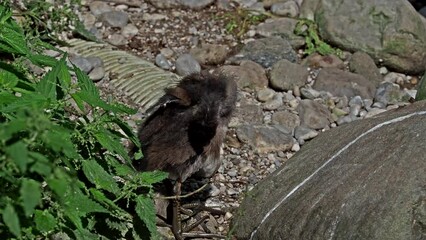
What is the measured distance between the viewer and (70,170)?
4.37 metres

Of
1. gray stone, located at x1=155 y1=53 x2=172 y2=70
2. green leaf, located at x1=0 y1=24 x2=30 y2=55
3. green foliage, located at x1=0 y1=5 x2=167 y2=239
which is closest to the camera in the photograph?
green foliage, located at x1=0 y1=5 x2=167 y2=239

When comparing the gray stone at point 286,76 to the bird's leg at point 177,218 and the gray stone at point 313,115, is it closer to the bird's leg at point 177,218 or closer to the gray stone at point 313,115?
the gray stone at point 313,115

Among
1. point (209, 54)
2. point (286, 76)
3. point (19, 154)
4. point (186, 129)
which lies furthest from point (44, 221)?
point (209, 54)

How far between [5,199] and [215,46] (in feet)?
15.1

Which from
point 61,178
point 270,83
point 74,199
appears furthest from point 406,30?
point 61,178

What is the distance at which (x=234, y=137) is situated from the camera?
7352 millimetres

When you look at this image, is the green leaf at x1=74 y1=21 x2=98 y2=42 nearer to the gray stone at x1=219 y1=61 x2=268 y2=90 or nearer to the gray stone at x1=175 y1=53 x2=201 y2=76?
the gray stone at x1=175 y1=53 x2=201 y2=76

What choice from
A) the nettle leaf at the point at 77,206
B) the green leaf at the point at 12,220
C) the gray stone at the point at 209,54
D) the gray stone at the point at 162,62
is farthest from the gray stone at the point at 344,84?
the green leaf at the point at 12,220

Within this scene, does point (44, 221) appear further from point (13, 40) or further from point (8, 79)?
point (13, 40)

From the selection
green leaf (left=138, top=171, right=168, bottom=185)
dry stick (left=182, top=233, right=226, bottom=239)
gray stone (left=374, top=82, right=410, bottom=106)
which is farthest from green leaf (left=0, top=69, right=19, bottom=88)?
gray stone (left=374, top=82, right=410, bottom=106)

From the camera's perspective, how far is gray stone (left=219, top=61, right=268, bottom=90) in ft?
26.2

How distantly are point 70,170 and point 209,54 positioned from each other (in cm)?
409

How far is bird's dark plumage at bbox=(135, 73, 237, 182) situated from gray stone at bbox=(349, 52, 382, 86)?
2.44 meters

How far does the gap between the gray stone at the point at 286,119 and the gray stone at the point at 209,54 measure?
926 millimetres
